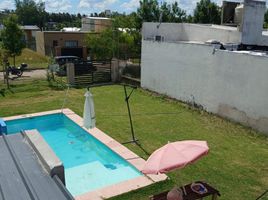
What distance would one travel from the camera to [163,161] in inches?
233

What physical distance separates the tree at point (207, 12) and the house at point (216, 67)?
608 inches

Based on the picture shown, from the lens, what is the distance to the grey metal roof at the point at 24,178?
273 centimetres

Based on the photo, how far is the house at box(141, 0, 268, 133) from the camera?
11.6m

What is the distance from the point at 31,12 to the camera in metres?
104

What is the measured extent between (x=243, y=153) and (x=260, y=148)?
0.84 metres

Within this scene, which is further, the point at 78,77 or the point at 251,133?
the point at 78,77

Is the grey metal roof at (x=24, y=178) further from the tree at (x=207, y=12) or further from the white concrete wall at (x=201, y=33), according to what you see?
the tree at (x=207, y=12)

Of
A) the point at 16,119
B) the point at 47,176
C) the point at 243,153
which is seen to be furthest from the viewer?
the point at 16,119

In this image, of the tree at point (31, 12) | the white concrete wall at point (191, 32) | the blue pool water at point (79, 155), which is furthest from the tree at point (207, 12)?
the tree at point (31, 12)

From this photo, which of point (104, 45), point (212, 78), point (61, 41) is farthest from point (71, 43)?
point (212, 78)

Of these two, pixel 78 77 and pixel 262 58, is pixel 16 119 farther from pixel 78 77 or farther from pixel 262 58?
pixel 262 58

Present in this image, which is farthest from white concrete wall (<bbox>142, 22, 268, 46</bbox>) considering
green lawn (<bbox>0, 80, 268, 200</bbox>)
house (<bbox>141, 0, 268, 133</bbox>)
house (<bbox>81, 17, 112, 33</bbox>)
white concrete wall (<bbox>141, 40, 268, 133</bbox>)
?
house (<bbox>81, 17, 112, 33</bbox>)

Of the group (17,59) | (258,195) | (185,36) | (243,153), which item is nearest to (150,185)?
(258,195)

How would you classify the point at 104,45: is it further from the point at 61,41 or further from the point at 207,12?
the point at 207,12
